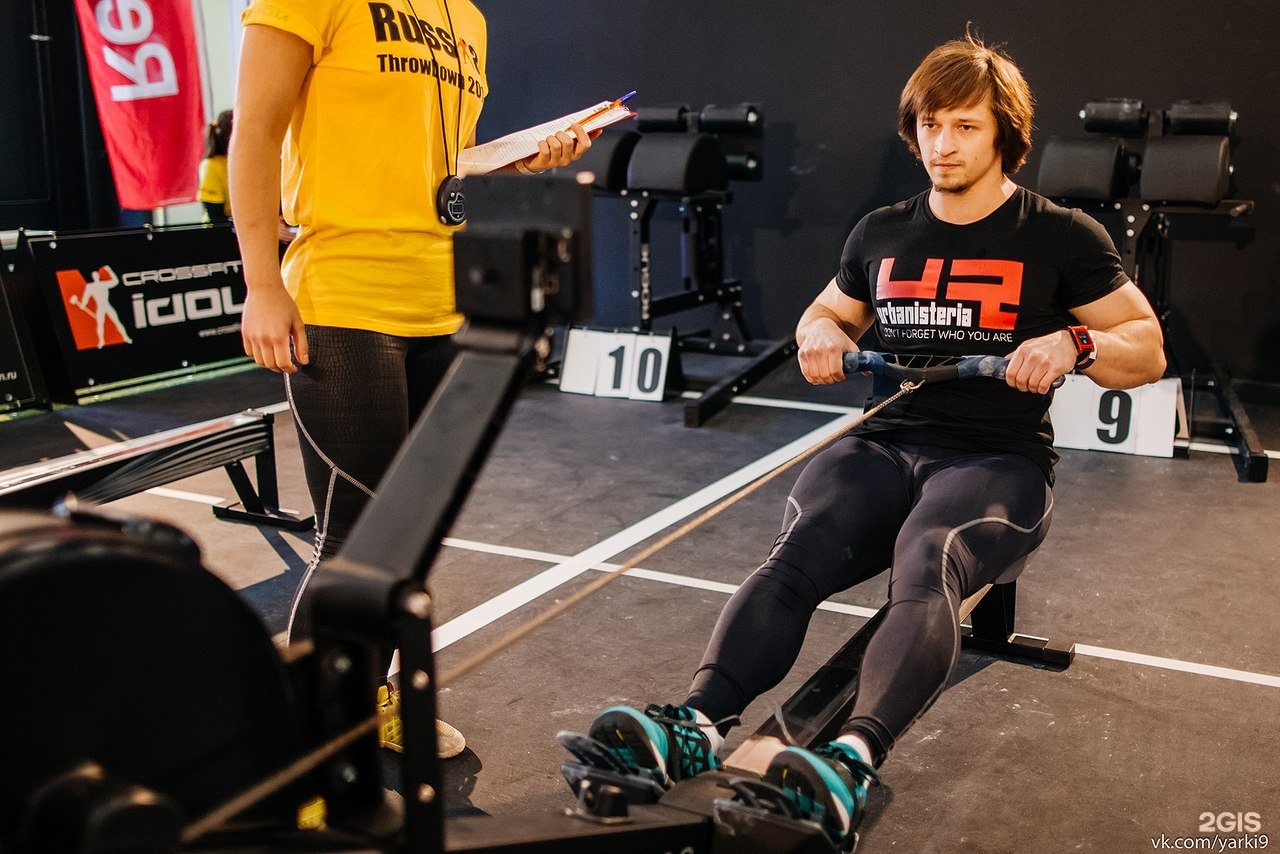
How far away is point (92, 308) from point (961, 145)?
4271 millimetres

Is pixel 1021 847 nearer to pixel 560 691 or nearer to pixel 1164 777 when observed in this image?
pixel 1164 777

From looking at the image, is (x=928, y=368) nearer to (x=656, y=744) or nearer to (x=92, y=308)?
(x=656, y=744)

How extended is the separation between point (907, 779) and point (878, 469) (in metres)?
0.54

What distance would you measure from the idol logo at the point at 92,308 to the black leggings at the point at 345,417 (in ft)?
12.6

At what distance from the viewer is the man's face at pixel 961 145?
7.37 ft

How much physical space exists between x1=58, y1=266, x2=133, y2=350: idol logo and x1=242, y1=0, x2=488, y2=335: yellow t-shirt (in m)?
3.79

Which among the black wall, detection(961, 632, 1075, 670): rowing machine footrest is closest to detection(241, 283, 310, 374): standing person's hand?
detection(961, 632, 1075, 670): rowing machine footrest

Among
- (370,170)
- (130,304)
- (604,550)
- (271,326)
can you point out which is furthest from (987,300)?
(130,304)

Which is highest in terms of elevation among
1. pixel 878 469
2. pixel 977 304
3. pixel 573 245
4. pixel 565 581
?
pixel 573 245

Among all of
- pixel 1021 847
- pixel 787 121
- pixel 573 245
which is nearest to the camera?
pixel 573 245

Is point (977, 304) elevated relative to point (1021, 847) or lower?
elevated

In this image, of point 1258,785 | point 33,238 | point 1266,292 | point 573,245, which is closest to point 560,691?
point 1258,785

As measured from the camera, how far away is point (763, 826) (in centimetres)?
150

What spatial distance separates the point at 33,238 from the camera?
16.9 ft
